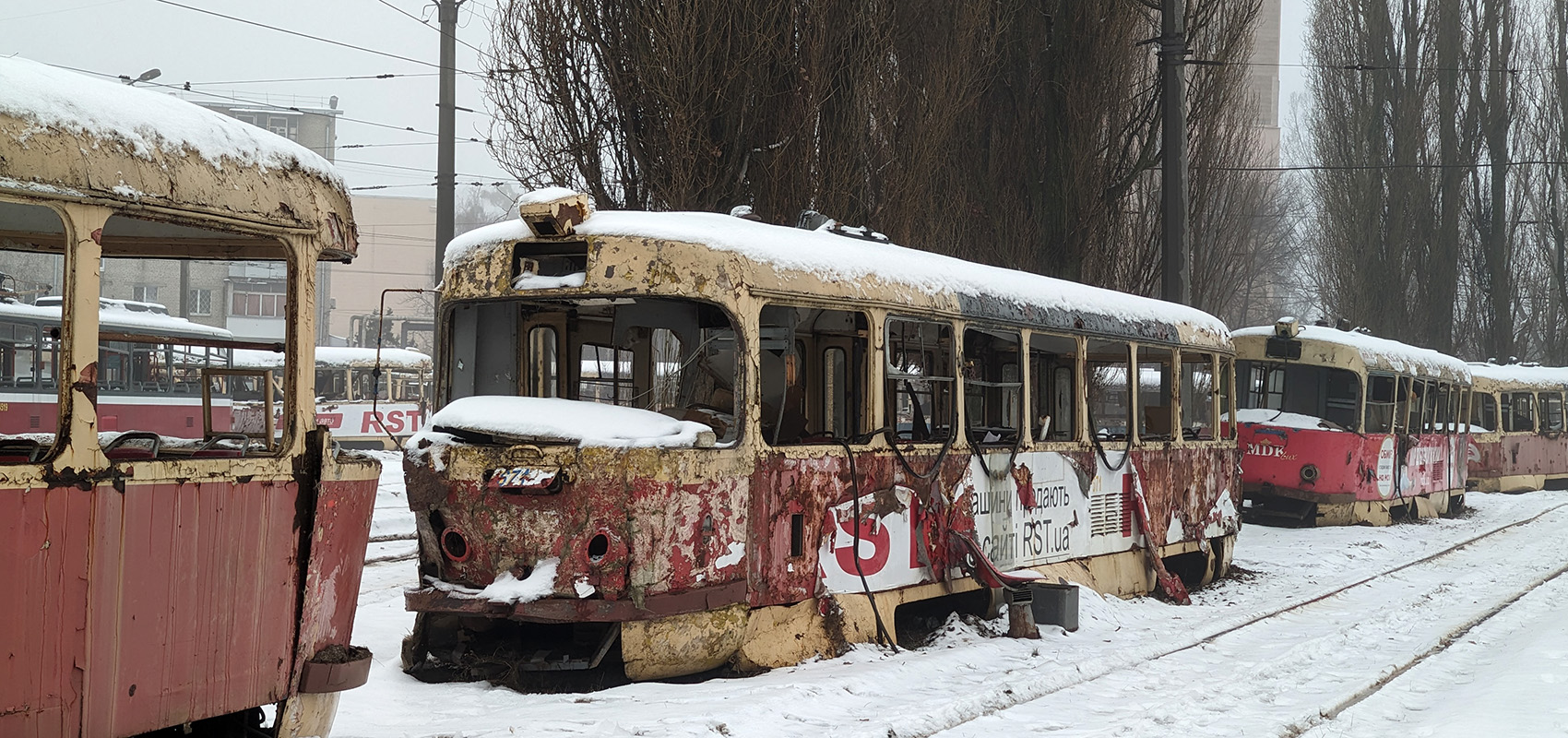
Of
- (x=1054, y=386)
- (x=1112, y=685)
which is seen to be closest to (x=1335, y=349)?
(x=1054, y=386)

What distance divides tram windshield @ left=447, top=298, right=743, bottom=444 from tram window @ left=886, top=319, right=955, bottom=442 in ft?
4.34

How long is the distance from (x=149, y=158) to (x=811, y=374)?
16.6ft

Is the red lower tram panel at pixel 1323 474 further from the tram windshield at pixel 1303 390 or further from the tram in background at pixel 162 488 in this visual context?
the tram in background at pixel 162 488

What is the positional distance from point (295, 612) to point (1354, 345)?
16.0m

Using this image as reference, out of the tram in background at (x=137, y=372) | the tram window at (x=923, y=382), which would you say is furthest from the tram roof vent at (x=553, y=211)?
the tram in background at (x=137, y=372)

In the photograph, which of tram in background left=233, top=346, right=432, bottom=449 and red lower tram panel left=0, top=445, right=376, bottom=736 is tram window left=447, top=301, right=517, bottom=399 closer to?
red lower tram panel left=0, top=445, right=376, bottom=736

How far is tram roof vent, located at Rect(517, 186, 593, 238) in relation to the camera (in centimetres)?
720

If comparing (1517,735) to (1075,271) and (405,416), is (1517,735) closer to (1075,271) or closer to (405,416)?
(1075,271)

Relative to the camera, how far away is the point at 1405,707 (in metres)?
7.27

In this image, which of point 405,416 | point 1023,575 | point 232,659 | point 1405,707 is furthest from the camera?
point 405,416

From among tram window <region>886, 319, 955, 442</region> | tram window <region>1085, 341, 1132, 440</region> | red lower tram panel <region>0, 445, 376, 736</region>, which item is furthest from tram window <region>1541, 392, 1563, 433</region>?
red lower tram panel <region>0, 445, 376, 736</region>

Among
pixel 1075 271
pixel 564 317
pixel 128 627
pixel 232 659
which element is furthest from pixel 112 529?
pixel 1075 271

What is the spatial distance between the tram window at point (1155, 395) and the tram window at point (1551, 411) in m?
21.4

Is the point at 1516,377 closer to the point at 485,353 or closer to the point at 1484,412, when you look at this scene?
the point at 1484,412
